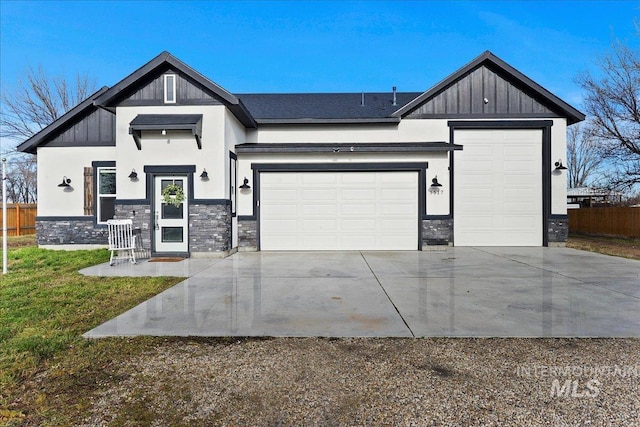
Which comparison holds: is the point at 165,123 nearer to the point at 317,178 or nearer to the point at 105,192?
the point at 105,192

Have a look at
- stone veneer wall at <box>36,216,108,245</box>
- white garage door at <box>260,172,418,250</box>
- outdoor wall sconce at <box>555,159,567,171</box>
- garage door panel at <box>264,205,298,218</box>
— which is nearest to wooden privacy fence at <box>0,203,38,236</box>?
stone veneer wall at <box>36,216,108,245</box>

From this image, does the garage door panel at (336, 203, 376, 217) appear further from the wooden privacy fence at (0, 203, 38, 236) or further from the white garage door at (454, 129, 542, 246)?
the wooden privacy fence at (0, 203, 38, 236)

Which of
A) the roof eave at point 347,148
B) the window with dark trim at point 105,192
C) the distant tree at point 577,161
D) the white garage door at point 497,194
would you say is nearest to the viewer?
the roof eave at point 347,148

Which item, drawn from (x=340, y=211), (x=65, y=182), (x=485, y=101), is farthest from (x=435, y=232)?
(x=65, y=182)

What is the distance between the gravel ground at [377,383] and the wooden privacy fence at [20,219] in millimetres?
17614

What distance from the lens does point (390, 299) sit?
4.91 m

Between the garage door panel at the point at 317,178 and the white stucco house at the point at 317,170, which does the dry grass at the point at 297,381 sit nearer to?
the white stucco house at the point at 317,170

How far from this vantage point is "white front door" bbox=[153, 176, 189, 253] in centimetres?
894

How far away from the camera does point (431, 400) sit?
2371mm

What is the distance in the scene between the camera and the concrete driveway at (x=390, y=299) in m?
3.74

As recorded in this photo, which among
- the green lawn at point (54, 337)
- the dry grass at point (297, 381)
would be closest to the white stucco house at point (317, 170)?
the green lawn at point (54, 337)

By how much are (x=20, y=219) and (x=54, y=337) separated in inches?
661

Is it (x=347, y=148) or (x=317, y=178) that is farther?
(x=317, y=178)

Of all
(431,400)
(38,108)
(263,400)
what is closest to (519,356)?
(431,400)
